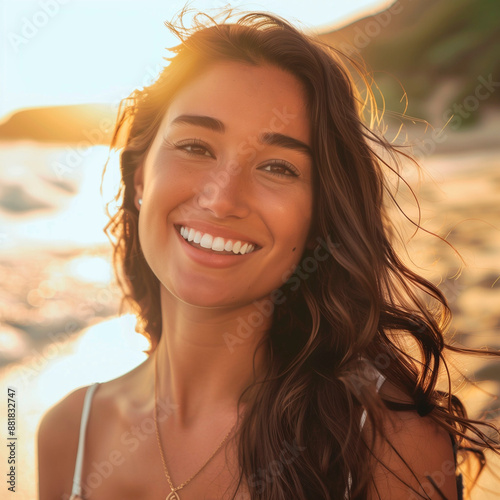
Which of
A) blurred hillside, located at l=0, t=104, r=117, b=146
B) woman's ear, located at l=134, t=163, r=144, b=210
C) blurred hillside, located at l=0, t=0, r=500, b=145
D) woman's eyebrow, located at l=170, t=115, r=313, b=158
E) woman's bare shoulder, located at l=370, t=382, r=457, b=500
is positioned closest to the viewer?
woman's bare shoulder, located at l=370, t=382, r=457, b=500

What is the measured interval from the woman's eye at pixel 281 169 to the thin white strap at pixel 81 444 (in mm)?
1235

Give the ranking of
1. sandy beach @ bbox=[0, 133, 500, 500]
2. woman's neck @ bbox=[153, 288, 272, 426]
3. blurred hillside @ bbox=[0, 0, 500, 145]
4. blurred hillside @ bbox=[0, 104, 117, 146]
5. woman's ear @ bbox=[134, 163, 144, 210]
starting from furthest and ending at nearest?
blurred hillside @ bbox=[0, 0, 500, 145] → blurred hillside @ bbox=[0, 104, 117, 146] → sandy beach @ bbox=[0, 133, 500, 500] → woman's ear @ bbox=[134, 163, 144, 210] → woman's neck @ bbox=[153, 288, 272, 426]

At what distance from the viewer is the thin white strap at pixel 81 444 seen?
2102mm

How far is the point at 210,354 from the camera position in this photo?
2.05 meters

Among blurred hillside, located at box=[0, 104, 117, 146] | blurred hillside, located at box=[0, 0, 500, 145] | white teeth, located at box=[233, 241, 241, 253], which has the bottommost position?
blurred hillside, located at box=[0, 104, 117, 146]

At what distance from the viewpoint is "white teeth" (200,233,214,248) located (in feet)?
5.96

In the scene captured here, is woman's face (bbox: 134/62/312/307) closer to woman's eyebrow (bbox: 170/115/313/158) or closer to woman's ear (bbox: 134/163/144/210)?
woman's eyebrow (bbox: 170/115/313/158)

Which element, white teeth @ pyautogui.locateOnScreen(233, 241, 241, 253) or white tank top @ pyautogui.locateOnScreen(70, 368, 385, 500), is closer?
white teeth @ pyautogui.locateOnScreen(233, 241, 241, 253)

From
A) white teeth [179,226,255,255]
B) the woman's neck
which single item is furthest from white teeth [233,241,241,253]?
the woman's neck

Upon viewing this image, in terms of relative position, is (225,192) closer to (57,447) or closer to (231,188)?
(231,188)

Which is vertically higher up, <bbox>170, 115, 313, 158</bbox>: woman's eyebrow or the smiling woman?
<bbox>170, 115, 313, 158</bbox>: woman's eyebrow

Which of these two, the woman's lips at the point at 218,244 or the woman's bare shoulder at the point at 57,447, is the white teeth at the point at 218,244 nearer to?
the woman's lips at the point at 218,244

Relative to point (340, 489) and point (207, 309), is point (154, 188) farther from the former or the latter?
point (340, 489)

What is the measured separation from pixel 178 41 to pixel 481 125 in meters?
5.13
